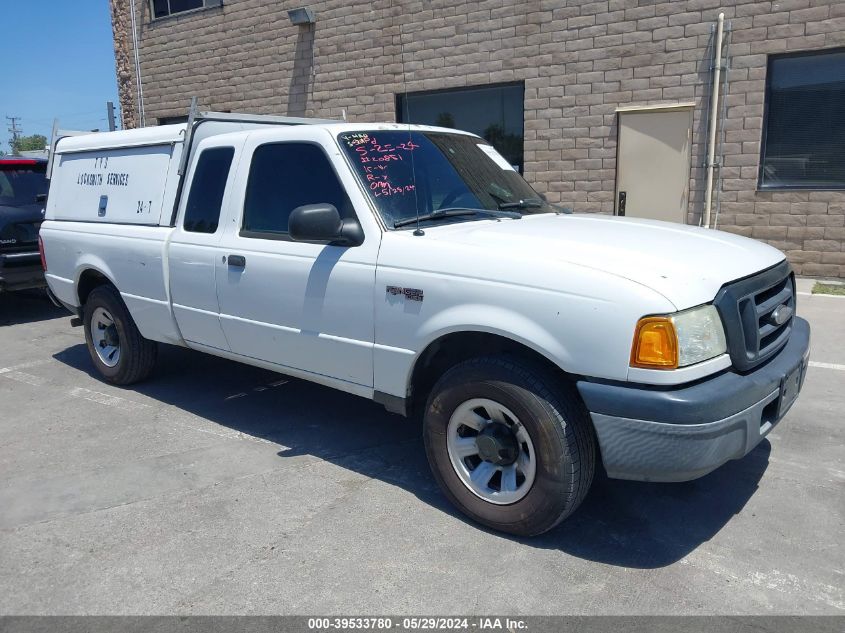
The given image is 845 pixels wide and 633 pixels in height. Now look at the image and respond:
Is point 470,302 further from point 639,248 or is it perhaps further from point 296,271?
point 296,271

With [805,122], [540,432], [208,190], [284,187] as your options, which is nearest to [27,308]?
[208,190]

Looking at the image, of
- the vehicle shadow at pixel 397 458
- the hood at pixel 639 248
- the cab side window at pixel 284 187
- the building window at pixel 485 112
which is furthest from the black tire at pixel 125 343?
the building window at pixel 485 112

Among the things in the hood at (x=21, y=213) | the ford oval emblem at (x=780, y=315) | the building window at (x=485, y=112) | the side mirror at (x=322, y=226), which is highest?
the building window at (x=485, y=112)

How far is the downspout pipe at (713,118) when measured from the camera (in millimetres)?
9242

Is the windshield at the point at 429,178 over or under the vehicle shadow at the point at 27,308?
over

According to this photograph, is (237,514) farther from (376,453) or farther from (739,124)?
(739,124)

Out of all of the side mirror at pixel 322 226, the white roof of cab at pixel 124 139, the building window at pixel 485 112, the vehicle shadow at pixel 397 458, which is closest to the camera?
the vehicle shadow at pixel 397 458

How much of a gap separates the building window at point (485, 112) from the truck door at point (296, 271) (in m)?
7.39

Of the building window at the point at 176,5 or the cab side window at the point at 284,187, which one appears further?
the building window at the point at 176,5

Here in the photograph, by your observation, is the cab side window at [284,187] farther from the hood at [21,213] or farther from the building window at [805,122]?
the building window at [805,122]

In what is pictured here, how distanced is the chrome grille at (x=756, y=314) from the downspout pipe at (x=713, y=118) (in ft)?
20.0

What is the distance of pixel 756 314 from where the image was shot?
10.6 ft

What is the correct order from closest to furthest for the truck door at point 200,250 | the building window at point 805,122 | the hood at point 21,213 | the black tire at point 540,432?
the black tire at point 540,432 < the truck door at point 200,250 < the hood at point 21,213 < the building window at point 805,122

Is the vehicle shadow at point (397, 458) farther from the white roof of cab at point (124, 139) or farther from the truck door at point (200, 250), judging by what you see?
the white roof of cab at point (124, 139)
